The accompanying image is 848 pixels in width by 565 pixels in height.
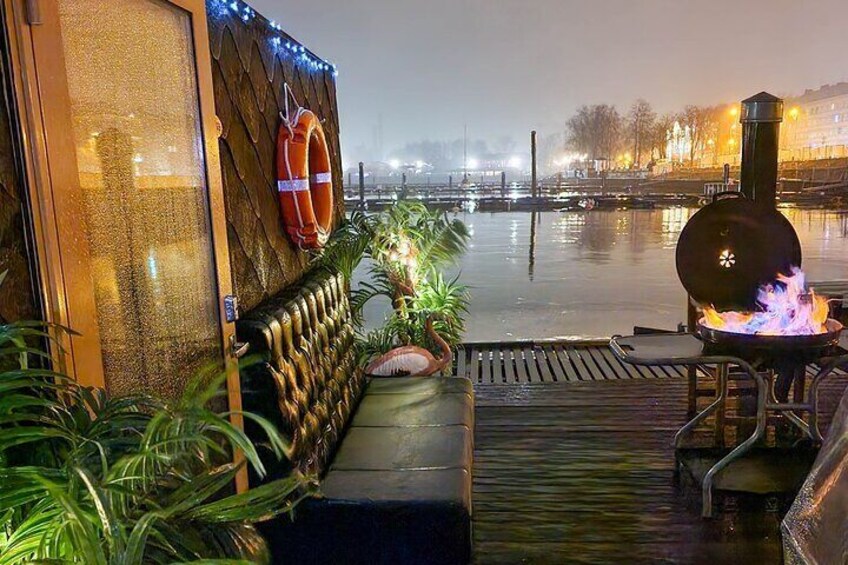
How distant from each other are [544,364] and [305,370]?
9.56 ft

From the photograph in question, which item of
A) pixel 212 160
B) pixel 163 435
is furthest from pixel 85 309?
pixel 212 160

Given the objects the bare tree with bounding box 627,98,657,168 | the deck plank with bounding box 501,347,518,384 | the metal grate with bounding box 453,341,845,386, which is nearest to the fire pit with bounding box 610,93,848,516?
the metal grate with bounding box 453,341,845,386

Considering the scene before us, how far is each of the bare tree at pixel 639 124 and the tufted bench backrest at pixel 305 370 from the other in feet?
170

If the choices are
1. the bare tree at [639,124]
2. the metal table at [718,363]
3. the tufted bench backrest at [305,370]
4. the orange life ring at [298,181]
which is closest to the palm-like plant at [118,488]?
the tufted bench backrest at [305,370]

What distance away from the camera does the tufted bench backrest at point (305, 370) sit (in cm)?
232

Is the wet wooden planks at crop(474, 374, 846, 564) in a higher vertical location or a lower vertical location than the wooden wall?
lower

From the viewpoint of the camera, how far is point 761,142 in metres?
4.50

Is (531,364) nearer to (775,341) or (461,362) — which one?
(461,362)

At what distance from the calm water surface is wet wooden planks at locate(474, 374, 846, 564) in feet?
5.70

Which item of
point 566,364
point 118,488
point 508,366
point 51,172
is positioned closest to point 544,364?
point 566,364

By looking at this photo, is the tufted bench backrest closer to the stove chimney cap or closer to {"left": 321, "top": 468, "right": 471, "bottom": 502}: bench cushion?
{"left": 321, "top": 468, "right": 471, "bottom": 502}: bench cushion

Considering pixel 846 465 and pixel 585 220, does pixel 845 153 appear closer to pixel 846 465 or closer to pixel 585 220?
pixel 585 220

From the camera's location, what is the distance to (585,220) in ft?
56.1

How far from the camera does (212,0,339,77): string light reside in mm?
2627
